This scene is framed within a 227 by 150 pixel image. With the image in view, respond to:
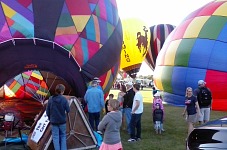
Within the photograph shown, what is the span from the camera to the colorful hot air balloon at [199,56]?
46.4 feet

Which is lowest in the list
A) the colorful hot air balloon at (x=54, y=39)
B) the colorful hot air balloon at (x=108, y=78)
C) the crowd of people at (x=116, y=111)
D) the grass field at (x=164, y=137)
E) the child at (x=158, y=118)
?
the grass field at (x=164, y=137)

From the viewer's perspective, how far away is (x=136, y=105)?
7.79 m

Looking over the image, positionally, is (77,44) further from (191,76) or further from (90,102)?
(191,76)

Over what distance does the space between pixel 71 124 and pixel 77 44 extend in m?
2.61

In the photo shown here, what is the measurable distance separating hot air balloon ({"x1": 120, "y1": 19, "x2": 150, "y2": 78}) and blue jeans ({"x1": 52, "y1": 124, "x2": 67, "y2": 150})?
20.2m

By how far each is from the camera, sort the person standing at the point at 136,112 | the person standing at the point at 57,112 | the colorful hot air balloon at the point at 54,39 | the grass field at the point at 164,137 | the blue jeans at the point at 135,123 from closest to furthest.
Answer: the person standing at the point at 57,112
the grass field at the point at 164,137
the person standing at the point at 136,112
the blue jeans at the point at 135,123
the colorful hot air balloon at the point at 54,39

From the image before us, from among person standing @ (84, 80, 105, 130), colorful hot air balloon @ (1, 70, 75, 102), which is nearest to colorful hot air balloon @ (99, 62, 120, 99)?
colorful hot air balloon @ (1, 70, 75, 102)

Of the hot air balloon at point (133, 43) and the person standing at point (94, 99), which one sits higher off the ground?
the hot air balloon at point (133, 43)

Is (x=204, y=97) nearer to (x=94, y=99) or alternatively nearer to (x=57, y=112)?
(x=94, y=99)

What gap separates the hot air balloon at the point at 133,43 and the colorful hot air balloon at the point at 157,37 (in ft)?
8.03

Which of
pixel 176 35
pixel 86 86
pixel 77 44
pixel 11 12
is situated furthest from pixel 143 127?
pixel 176 35

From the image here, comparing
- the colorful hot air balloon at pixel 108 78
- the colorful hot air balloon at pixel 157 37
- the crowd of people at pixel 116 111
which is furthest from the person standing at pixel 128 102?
the colorful hot air balloon at pixel 157 37

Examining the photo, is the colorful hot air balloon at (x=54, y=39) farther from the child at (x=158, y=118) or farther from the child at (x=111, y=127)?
the child at (x=111, y=127)

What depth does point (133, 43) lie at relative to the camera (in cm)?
2691
